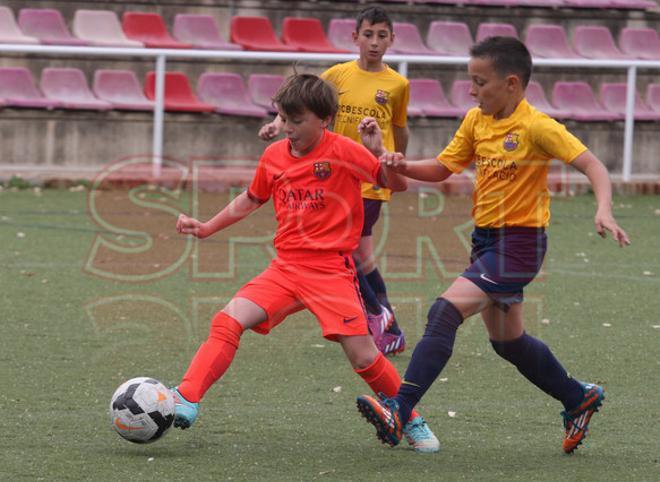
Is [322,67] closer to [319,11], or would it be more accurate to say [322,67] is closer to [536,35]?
[319,11]

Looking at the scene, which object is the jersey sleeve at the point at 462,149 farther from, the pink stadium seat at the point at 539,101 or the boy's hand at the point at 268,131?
the pink stadium seat at the point at 539,101

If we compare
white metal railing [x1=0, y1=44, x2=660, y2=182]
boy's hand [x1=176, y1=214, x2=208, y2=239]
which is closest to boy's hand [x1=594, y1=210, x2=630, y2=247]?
boy's hand [x1=176, y1=214, x2=208, y2=239]

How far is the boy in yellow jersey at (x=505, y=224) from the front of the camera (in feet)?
17.8

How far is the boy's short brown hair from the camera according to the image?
557cm

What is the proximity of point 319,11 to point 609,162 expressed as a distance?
4049 mm

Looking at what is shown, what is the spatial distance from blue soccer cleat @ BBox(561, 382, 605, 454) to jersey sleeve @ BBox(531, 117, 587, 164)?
0.95m

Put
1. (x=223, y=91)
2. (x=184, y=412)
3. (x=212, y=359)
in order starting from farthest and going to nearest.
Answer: (x=223, y=91), (x=212, y=359), (x=184, y=412)

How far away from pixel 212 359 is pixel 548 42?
44.1 feet

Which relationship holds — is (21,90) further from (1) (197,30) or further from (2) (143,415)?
(2) (143,415)

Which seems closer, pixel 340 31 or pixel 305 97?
pixel 305 97

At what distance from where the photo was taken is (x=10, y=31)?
51.5 ft

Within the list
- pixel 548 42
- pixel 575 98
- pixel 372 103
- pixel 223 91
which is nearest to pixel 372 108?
pixel 372 103

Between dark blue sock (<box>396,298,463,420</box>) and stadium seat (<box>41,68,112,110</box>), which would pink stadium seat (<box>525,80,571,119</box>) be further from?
dark blue sock (<box>396,298,463,420</box>)

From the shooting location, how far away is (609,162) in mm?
16719
